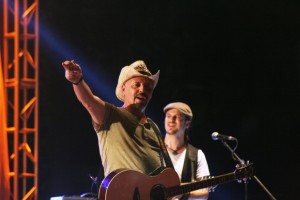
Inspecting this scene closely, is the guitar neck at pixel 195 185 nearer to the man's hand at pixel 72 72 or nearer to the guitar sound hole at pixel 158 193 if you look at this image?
the guitar sound hole at pixel 158 193

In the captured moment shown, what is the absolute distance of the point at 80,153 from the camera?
23.4 feet

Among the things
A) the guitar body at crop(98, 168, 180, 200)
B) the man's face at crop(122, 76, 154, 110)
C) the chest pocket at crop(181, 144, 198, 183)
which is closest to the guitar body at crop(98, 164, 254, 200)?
the guitar body at crop(98, 168, 180, 200)

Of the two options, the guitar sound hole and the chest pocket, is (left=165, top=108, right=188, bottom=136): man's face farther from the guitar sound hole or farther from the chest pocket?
the guitar sound hole

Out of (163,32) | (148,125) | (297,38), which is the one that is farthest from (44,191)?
(297,38)

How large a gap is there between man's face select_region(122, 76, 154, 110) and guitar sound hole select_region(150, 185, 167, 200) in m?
0.59

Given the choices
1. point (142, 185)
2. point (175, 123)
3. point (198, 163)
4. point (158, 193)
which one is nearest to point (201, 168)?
point (198, 163)

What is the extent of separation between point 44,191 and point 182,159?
255cm

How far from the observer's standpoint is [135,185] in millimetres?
3525

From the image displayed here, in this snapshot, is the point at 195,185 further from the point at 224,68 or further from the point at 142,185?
the point at 224,68

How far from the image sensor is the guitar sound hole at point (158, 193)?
3625 millimetres

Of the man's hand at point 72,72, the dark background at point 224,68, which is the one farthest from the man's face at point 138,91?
the dark background at point 224,68

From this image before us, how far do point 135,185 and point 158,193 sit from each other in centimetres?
22

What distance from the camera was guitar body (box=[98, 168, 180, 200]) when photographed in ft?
11.1

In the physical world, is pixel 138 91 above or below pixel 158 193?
above
